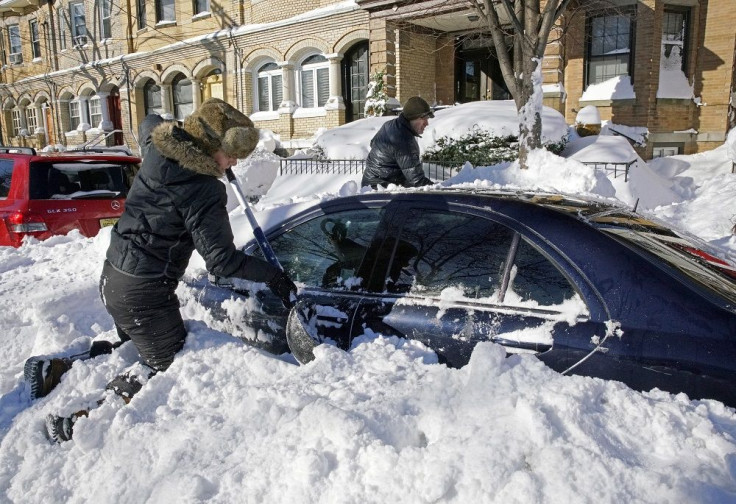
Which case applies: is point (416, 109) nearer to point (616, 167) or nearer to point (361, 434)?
point (361, 434)

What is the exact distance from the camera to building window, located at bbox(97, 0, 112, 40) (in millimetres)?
23702

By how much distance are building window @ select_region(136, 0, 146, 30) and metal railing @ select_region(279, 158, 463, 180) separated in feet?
Answer: 41.9

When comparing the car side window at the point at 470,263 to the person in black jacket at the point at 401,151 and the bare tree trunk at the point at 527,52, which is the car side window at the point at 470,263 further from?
the bare tree trunk at the point at 527,52

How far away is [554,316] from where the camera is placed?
2338 millimetres

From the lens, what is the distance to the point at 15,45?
97.6 ft

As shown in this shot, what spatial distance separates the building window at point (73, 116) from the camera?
27.1 meters

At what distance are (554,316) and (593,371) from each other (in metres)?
0.26

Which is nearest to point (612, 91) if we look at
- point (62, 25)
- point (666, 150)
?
point (666, 150)

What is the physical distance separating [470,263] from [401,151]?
9.95 ft

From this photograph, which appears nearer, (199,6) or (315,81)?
(315,81)

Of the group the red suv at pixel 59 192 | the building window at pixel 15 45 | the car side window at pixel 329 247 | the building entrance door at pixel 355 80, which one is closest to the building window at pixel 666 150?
the building entrance door at pixel 355 80

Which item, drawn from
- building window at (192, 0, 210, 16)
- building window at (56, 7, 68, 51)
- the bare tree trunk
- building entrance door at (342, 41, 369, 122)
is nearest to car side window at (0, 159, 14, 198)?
the bare tree trunk

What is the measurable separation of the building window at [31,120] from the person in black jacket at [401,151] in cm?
3033

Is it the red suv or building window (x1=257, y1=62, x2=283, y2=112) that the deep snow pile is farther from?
building window (x1=257, y1=62, x2=283, y2=112)
